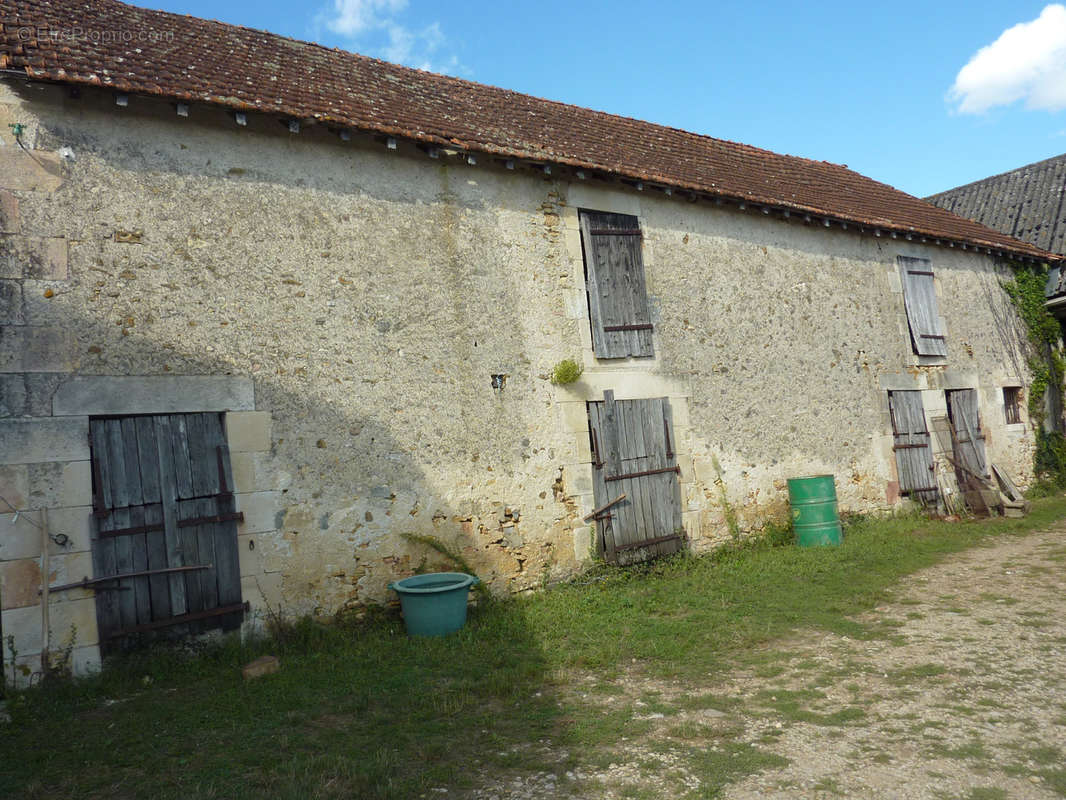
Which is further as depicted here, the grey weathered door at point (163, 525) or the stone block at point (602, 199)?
the stone block at point (602, 199)

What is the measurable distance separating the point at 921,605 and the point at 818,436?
12.0 ft

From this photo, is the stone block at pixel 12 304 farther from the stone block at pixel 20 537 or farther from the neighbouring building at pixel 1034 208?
the neighbouring building at pixel 1034 208

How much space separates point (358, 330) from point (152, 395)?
167cm

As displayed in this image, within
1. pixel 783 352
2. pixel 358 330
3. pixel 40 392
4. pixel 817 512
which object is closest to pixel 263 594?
pixel 40 392

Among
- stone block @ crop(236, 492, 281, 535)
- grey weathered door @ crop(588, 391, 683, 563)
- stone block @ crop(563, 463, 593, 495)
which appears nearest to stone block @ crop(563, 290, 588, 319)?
grey weathered door @ crop(588, 391, 683, 563)

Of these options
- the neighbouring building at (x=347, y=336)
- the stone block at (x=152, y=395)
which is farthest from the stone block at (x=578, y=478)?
the stone block at (x=152, y=395)

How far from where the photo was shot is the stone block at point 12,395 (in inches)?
187

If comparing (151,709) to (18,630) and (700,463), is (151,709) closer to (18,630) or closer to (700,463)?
(18,630)

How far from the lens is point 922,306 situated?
10680 millimetres

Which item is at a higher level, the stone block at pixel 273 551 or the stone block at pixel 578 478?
the stone block at pixel 578 478

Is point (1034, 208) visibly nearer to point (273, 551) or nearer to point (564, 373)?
point (564, 373)

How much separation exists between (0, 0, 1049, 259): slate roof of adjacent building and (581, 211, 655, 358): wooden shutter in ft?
1.88

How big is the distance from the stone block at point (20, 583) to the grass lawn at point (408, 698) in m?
0.60

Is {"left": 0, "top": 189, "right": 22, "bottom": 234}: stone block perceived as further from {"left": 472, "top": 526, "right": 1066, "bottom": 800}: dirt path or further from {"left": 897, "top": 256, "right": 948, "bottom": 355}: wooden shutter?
{"left": 897, "top": 256, "right": 948, "bottom": 355}: wooden shutter
